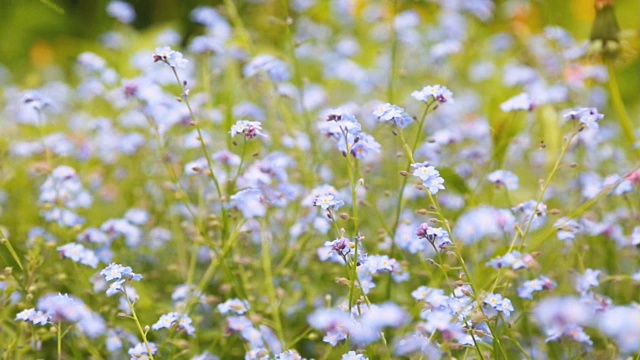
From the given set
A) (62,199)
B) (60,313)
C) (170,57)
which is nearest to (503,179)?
(170,57)

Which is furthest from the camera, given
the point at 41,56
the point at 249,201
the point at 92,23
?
the point at 92,23

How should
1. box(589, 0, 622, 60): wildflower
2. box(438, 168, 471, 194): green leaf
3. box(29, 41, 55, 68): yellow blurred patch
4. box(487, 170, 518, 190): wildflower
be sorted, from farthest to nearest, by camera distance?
box(29, 41, 55, 68): yellow blurred patch < box(589, 0, 622, 60): wildflower < box(438, 168, 471, 194): green leaf < box(487, 170, 518, 190): wildflower

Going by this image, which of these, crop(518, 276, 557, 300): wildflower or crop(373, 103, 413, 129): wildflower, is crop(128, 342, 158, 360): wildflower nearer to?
crop(373, 103, 413, 129): wildflower

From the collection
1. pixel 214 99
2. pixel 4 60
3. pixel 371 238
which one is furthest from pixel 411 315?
pixel 4 60

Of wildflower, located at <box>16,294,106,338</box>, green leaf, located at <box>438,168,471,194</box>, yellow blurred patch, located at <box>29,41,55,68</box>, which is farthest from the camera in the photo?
yellow blurred patch, located at <box>29,41,55,68</box>

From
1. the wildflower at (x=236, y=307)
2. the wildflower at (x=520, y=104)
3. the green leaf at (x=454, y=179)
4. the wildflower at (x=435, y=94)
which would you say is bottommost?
the wildflower at (x=236, y=307)

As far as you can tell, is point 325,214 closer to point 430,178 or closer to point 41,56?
point 430,178

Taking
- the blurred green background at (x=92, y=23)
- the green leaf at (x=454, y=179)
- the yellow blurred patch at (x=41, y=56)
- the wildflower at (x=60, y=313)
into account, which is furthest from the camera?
the yellow blurred patch at (x=41, y=56)

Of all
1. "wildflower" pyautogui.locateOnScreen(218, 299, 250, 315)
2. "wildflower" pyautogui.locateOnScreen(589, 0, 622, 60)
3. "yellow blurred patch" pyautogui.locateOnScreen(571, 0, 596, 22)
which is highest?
"yellow blurred patch" pyautogui.locateOnScreen(571, 0, 596, 22)

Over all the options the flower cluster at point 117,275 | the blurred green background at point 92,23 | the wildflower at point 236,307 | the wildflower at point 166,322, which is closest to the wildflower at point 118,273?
the flower cluster at point 117,275

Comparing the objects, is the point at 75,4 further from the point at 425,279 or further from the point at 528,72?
the point at 425,279

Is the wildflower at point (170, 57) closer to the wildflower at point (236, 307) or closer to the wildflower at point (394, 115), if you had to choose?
the wildflower at point (394, 115)

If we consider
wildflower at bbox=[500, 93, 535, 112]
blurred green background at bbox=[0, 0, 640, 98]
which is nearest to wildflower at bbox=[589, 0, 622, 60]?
wildflower at bbox=[500, 93, 535, 112]
